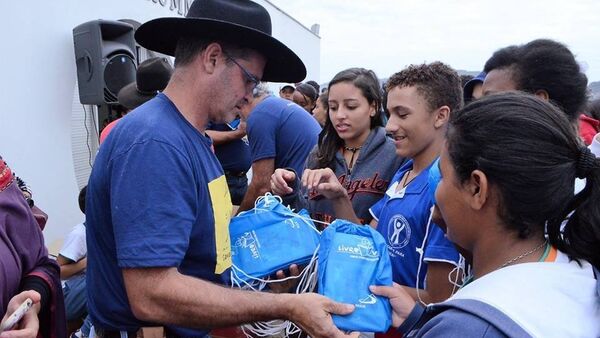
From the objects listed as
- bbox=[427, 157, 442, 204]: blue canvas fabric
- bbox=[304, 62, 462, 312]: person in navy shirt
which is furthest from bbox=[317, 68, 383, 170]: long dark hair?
bbox=[427, 157, 442, 204]: blue canvas fabric

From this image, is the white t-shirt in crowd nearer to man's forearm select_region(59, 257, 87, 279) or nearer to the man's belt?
man's forearm select_region(59, 257, 87, 279)

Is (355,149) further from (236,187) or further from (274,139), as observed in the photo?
(236,187)

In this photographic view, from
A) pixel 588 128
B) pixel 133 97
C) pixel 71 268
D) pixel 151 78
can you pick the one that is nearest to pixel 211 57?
pixel 151 78

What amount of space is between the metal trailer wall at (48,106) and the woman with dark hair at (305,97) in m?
3.42

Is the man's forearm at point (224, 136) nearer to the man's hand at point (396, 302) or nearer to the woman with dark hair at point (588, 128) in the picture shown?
the woman with dark hair at point (588, 128)

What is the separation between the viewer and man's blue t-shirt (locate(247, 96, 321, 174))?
11.4 feet

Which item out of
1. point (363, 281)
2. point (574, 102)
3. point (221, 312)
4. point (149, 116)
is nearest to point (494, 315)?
A: point (363, 281)

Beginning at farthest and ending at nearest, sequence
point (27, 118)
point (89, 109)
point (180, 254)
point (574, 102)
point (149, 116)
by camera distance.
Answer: point (89, 109), point (27, 118), point (574, 102), point (149, 116), point (180, 254)

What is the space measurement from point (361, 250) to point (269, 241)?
1.13 ft

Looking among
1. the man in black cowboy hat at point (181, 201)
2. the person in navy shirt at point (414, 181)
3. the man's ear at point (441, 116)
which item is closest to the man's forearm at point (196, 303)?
the man in black cowboy hat at point (181, 201)

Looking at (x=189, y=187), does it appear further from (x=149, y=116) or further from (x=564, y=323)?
(x=564, y=323)

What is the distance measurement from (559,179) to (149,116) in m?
1.15

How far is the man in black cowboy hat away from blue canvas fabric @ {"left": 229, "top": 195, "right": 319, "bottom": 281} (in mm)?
92

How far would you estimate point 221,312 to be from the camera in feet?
4.64
